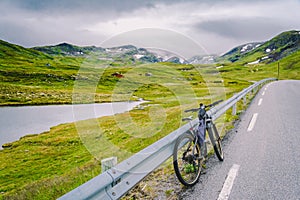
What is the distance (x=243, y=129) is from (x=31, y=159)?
43.0 feet

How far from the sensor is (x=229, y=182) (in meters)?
4.66

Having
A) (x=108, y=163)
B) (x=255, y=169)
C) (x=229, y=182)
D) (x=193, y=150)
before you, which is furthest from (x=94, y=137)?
(x=255, y=169)

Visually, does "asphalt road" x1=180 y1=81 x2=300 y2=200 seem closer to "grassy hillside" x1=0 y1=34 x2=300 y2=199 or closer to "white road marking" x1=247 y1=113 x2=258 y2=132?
"white road marking" x1=247 y1=113 x2=258 y2=132

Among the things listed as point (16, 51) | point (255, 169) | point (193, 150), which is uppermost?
point (16, 51)

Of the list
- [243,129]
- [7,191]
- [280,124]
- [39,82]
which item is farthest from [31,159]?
[39,82]

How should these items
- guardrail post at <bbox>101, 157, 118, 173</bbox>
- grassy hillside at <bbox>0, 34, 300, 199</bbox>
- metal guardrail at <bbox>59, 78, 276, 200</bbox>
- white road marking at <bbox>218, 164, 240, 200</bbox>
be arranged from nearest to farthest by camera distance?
metal guardrail at <bbox>59, 78, 276, 200</bbox> → guardrail post at <bbox>101, 157, 118, 173</bbox> → white road marking at <bbox>218, 164, 240, 200</bbox> → grassy hillside at <bbox>0, 34, 300, 199</bbox>

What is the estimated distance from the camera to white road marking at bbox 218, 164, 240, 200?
4.13 meters

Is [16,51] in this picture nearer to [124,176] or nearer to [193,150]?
[193,150]

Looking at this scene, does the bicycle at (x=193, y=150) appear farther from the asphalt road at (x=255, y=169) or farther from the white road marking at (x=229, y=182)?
the white road marking at (x=229, y=182)

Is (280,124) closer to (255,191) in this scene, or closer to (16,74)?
(255,191)

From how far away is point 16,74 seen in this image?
9344 centimetres

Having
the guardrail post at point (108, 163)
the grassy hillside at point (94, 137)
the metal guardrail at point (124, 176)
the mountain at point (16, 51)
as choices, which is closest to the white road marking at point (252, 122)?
the grassy hillside at point (94, 137)

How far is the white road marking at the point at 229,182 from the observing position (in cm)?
413

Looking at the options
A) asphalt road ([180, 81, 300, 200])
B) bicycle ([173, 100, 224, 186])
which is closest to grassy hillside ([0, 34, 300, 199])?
bicycle ([173, 100, 224, 186])
